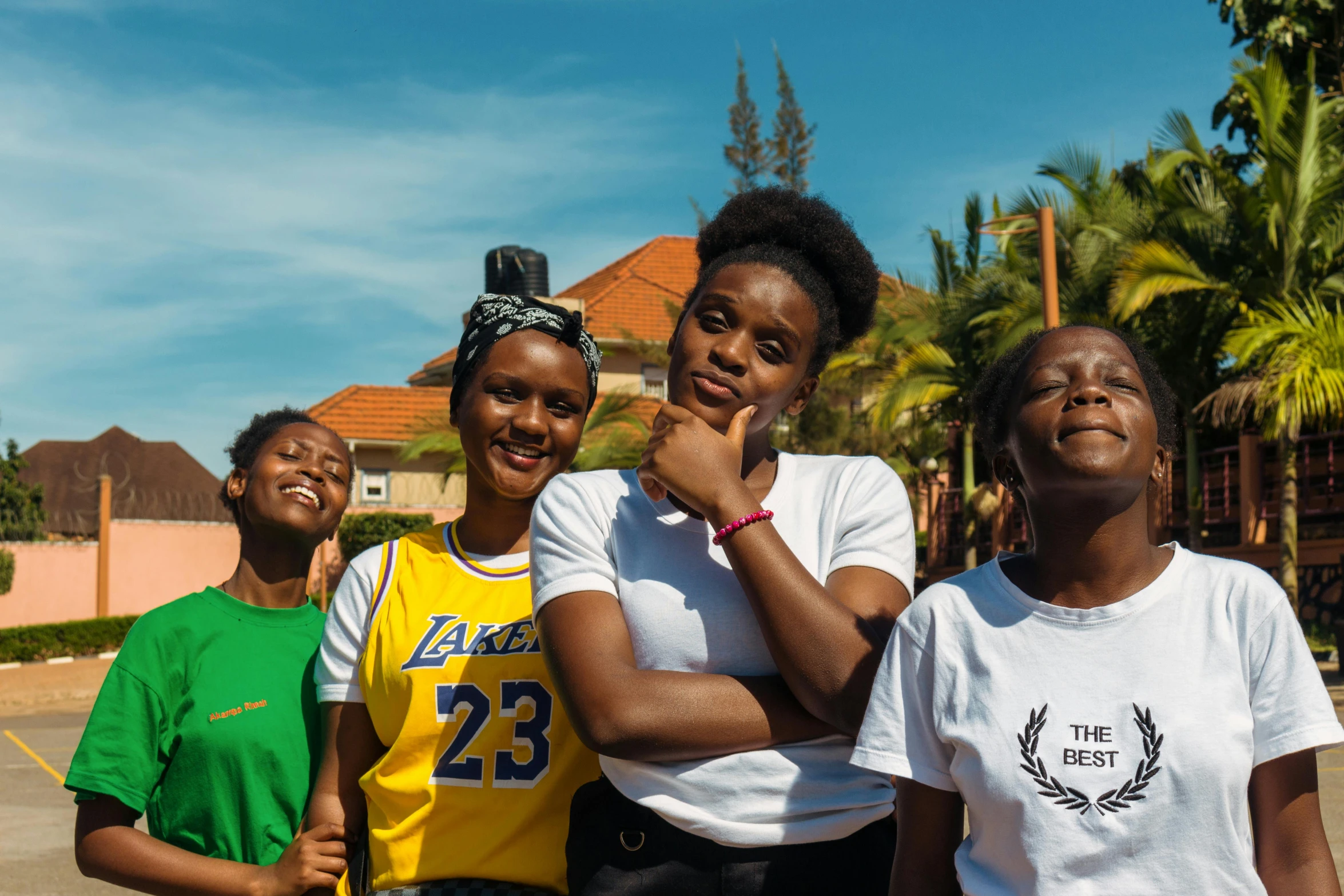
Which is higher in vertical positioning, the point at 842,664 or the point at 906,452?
the point at 906,452

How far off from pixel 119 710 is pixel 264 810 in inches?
15.2

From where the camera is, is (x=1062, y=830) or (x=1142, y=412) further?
(x=1142, y=412)

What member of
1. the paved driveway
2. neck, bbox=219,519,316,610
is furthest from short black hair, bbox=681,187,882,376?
the paved driveway

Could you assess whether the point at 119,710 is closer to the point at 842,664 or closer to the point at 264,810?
the point at 264,810

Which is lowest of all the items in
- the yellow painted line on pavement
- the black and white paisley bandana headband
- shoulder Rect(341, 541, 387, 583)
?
the yellow painted line on pavement

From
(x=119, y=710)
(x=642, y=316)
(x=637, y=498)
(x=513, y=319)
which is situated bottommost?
(x=119, y=710)

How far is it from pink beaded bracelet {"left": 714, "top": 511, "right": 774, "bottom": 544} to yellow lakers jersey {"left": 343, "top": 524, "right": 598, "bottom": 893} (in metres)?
0.44

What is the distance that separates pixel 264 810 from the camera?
274 centimetres

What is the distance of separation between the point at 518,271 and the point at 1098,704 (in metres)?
23.6

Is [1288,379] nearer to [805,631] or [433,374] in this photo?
[805,631]

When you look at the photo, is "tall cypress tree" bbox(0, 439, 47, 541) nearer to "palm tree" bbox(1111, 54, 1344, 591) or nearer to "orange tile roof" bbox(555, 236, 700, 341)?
"orange tile roof" bbox(555, 236, 700, 341)

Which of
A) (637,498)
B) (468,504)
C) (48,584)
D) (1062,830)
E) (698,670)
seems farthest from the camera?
(48,584)

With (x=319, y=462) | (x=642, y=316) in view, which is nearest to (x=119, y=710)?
(x=319, y=462)

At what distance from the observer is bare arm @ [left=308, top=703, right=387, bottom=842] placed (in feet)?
7.94
